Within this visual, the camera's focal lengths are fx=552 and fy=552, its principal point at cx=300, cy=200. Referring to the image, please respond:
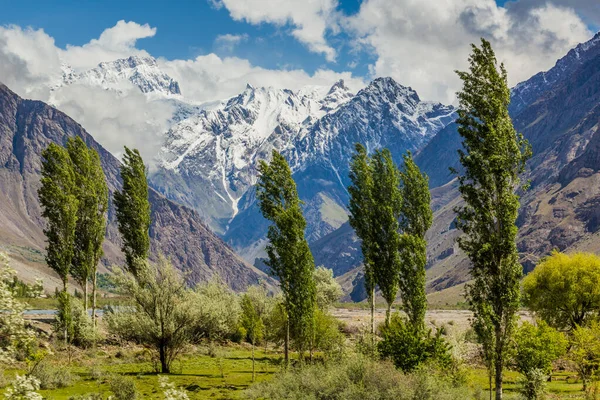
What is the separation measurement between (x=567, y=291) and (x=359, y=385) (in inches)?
1727

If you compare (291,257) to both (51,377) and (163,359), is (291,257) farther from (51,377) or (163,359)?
(51,377)

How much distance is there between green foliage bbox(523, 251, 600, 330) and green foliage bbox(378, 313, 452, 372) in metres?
30.2

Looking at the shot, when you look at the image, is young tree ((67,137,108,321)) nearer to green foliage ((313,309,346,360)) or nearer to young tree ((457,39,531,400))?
green foliage ((313,309,346,360))

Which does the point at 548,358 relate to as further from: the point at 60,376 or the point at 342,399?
the point at 60,376

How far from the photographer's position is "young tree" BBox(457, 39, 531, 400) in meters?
35.2

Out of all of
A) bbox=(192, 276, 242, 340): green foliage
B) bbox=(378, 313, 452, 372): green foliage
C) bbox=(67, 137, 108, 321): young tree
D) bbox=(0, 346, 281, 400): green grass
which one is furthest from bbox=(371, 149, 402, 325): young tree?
bbox=(67, 137, 108, 321): young tree

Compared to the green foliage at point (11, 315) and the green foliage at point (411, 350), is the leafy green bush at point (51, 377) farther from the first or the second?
the green foliage at point (11, 315)

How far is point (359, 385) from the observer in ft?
120

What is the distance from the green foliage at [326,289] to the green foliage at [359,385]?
52.5m

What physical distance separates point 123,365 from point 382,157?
3771 cm

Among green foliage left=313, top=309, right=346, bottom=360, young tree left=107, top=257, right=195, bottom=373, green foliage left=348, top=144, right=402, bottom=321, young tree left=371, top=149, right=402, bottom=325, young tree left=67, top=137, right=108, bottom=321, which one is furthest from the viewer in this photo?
young tree left=67, top=137, right=108, bottom=321

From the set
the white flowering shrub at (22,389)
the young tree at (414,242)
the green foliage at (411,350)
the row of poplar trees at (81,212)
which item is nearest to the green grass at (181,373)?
the row of poplar trees at (81,212)

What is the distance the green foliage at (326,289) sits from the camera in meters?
97.4

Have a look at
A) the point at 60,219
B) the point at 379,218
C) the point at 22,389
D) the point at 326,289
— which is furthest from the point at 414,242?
the point at 326,289
